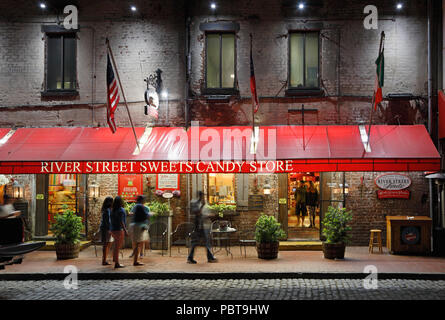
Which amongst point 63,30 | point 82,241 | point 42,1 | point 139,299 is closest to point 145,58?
point 63,30

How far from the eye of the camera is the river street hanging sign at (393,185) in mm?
12906

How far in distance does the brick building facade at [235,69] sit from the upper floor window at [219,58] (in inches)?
8.3

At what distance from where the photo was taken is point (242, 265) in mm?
10383

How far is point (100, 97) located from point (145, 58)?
6.54ft

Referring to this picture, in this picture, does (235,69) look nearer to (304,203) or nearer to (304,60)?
(304,60)

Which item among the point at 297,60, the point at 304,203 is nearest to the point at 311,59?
the point at 297,60

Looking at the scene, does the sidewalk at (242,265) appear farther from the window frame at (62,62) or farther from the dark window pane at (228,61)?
the dark window pane at (228,61)

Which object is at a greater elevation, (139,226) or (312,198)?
(312,198)

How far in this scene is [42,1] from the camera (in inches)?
537

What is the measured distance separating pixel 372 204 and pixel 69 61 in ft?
36.3

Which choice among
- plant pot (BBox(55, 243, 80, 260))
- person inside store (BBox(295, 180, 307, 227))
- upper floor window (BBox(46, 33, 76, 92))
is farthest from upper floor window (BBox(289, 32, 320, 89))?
plant pot (BBox(55, 243, 80, 260))
